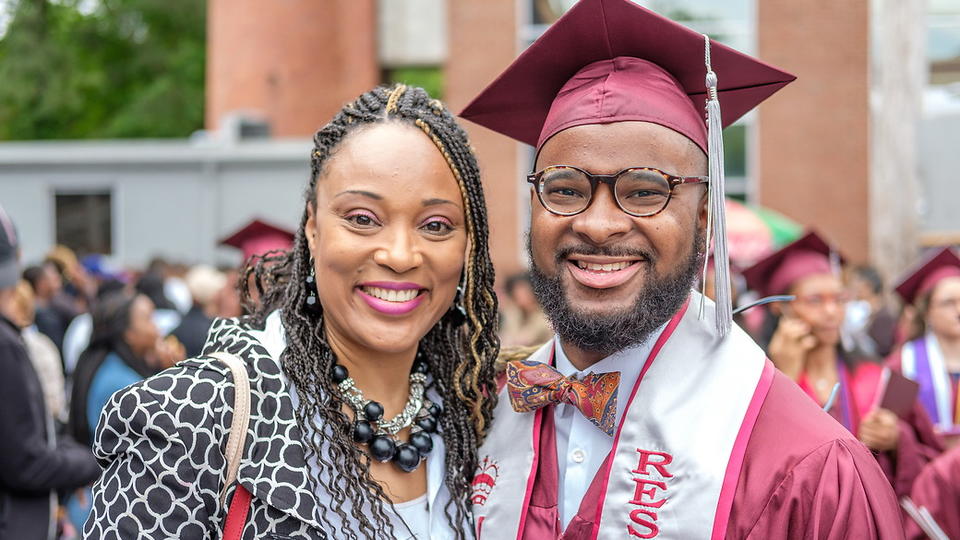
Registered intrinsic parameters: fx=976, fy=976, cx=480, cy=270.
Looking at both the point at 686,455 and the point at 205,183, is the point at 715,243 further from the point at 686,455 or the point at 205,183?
the point at 205,183

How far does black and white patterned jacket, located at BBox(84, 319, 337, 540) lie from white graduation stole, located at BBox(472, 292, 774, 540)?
0.47 m

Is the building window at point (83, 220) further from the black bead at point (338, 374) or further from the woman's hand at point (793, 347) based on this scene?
the black bead at point (338, 374)

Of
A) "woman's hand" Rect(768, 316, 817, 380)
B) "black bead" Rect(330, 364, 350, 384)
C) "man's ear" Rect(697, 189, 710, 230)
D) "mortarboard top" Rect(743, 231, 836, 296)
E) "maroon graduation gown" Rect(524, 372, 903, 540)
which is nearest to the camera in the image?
"maroon graduation gown" Rect(524, 372, 903, 540)

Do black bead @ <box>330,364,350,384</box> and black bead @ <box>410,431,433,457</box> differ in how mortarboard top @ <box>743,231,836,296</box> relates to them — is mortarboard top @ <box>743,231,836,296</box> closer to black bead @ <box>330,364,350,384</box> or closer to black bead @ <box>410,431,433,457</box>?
black bead @ <box>410,431,433,457</box>

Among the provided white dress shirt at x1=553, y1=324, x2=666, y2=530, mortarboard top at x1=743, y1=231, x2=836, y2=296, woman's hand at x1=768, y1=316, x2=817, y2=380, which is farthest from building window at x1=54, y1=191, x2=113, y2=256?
white dress shirt at x1=553, y1=324, x2=666, y2=530

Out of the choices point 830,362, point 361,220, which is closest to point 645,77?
point 361,220

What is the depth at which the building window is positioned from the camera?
1348cm

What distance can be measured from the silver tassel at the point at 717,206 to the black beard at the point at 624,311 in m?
0.08

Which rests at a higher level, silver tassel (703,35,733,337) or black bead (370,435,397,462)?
silver tassel (703,35,733,337)

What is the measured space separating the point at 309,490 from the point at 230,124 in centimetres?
1326

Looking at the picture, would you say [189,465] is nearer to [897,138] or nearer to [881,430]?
[881,430]

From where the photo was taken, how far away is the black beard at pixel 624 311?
89.1 inches

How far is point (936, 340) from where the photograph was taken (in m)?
5.19

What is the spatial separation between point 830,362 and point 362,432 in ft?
10.3
